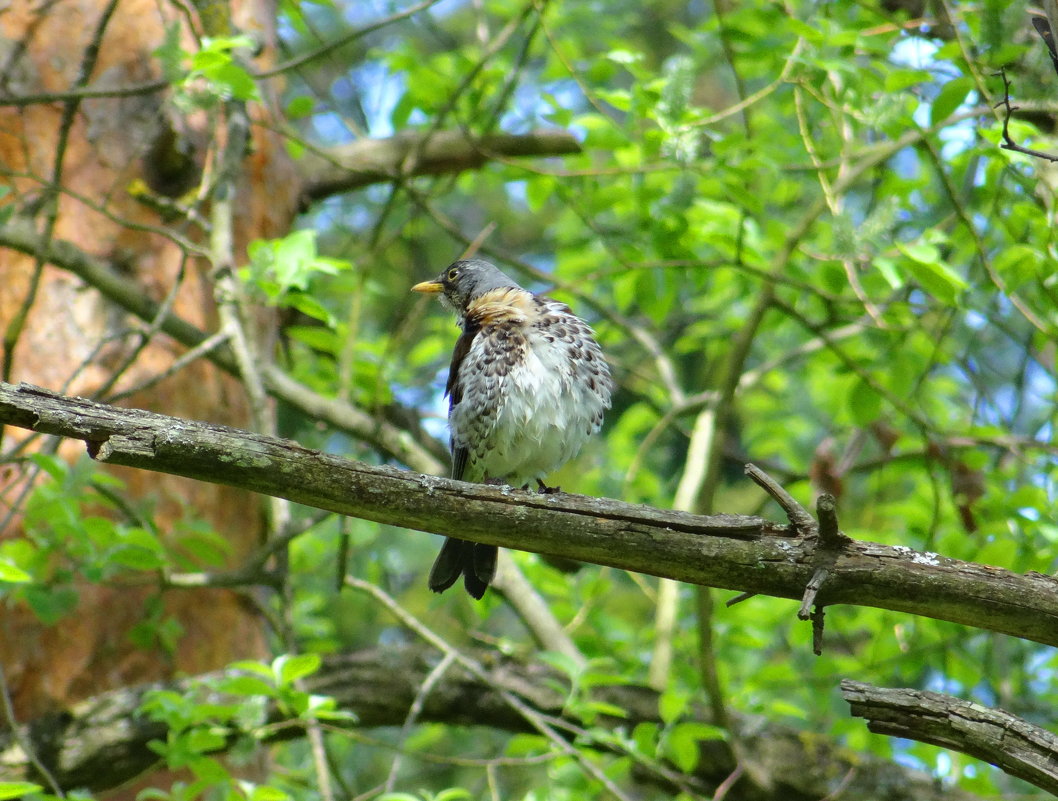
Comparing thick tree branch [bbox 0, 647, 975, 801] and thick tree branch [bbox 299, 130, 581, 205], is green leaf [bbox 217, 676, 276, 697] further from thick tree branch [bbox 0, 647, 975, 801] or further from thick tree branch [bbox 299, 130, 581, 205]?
thick tree branch [bbox 299, 130, 581, 205]

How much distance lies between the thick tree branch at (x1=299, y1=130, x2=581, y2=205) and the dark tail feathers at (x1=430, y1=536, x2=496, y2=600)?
198cm

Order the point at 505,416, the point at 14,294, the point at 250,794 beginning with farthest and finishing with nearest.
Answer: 1. the point at 14,294
2. the point at 505,416
3. the point at 250,794

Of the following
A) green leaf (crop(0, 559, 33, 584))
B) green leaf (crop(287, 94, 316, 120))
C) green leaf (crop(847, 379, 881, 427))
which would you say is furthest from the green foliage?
green leaf (crop(847, 379, 881, 427))

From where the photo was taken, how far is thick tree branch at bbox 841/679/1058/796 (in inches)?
78.7

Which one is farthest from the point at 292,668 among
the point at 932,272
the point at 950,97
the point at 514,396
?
the point at 950,97

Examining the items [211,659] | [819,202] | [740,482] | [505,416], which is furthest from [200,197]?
[740,482]

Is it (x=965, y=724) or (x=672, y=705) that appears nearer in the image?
(x=965, y=724)

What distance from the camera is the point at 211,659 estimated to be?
4195 mm

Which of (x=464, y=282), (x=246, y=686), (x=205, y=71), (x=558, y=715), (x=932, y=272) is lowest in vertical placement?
(x=246, y=686)

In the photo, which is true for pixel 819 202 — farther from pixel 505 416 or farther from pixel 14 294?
pixel 14 294

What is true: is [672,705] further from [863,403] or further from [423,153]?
[423,153]

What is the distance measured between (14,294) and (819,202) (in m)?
3.47

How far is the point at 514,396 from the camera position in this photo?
384 centimetres

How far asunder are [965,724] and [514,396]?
2.16 meters
